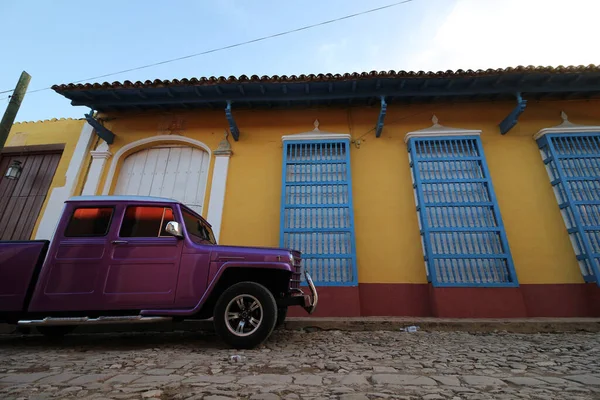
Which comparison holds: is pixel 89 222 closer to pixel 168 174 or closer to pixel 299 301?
pixel 299 301

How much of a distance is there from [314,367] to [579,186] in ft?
21.3

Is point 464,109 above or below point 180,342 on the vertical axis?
above

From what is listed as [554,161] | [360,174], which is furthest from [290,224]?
[554,161]

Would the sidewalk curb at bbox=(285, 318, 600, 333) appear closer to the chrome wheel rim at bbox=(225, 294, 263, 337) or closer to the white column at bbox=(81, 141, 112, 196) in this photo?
the chrome wheel rim at bbox=(225, 294, 263, 337)

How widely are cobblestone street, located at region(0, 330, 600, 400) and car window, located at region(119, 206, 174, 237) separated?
1.38 m

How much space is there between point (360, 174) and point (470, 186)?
226 centimetres

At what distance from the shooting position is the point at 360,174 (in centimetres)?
584

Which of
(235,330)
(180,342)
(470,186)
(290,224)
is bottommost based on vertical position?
(180,342)

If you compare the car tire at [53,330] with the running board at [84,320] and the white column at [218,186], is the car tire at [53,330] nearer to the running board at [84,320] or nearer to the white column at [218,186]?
the running board at [84,320]

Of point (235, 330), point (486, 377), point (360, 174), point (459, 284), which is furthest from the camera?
point (360, 174)

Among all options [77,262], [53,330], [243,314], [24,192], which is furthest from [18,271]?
[24,192]

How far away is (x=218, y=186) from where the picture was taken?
5.90 metres

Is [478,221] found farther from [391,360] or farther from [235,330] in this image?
[235,330]

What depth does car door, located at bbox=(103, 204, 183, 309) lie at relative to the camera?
3.12 m
